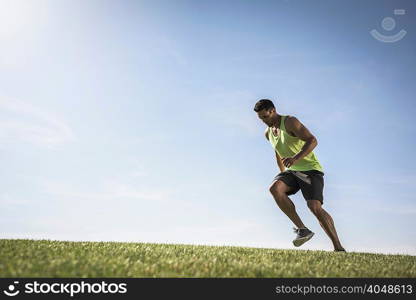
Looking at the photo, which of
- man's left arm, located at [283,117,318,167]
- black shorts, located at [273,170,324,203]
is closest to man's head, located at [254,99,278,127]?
man's left arm, located at [283,117,318,167]

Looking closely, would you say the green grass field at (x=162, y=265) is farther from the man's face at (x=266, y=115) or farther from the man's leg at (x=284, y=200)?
the man's face at (x=266, y=115)

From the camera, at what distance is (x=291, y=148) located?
32.8 feet

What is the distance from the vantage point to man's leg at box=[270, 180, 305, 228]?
394 inches

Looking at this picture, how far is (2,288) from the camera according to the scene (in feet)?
16.3

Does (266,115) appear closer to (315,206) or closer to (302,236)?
(315,206)

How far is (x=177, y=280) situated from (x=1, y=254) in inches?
114

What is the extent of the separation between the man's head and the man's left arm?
366 mm

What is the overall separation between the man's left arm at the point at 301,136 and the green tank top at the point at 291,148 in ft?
0.63

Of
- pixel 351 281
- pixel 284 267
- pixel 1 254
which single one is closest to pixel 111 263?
pixel 1 254

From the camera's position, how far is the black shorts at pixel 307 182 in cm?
992

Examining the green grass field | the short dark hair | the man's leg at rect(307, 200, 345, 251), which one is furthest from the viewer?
the man's leg at rect(307, 200, 345, 251)

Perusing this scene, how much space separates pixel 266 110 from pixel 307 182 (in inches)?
73.5

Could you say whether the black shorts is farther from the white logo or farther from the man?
the white logo

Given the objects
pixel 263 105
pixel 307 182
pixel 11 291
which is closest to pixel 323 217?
pixel 307 182
